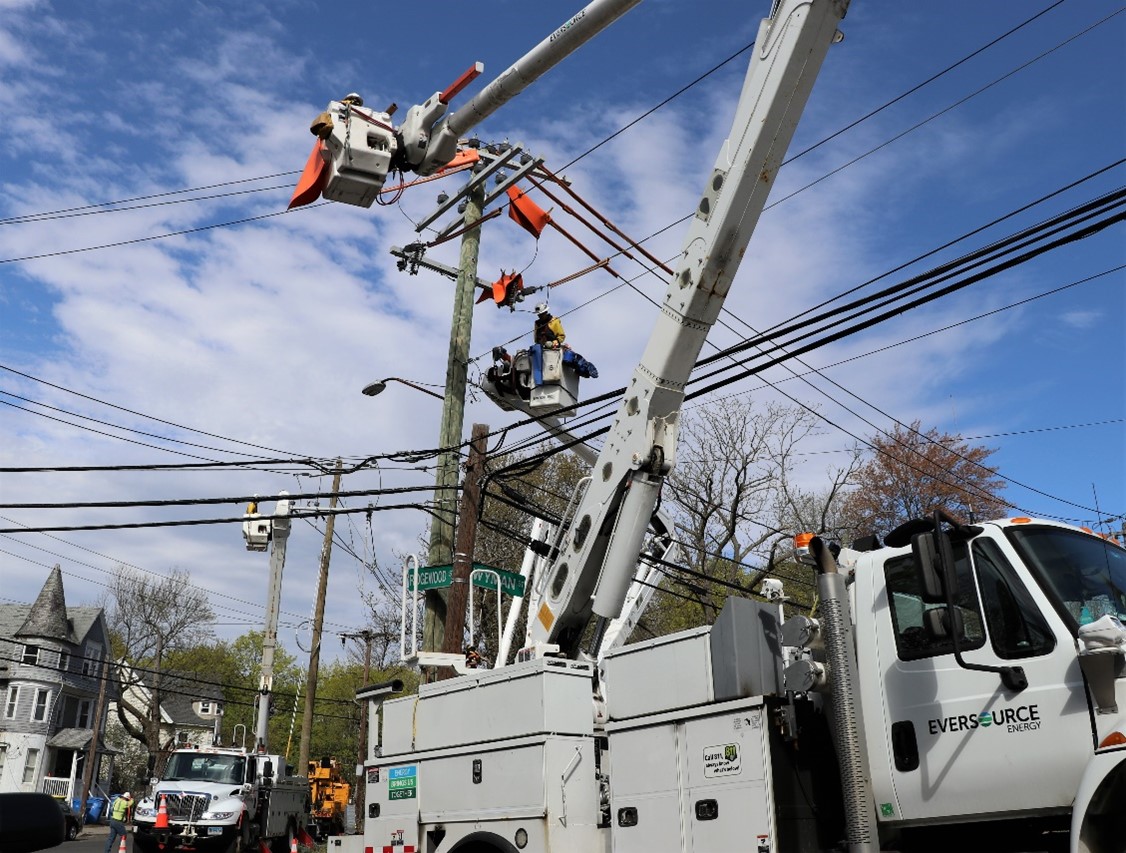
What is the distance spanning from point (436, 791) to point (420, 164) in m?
5.01

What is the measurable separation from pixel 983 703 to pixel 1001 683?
0.15 meters

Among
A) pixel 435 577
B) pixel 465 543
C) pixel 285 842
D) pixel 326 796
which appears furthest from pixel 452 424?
pixel 326 796

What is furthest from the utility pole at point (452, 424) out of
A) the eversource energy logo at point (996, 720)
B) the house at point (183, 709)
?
the house at point (183, 709)

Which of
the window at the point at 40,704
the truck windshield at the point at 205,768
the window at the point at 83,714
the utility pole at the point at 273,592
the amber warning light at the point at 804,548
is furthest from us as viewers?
the window at the point at 83,714

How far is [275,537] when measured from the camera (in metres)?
26.5

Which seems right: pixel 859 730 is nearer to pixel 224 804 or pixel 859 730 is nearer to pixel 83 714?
pixel 224 804

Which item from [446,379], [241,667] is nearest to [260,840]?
[446,379]

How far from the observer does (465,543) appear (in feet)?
44.4

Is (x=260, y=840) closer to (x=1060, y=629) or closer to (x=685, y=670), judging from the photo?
(x=685, y=670)

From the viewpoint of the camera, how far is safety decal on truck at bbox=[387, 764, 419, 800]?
8.18 m

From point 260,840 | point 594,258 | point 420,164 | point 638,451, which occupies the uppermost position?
point 594,258

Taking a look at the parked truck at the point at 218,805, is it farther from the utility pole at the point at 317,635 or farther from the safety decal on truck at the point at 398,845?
the safety decal on truck at the point at 398,845

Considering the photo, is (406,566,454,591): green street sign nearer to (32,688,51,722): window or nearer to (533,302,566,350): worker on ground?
(533,302,566,350): worker on ground

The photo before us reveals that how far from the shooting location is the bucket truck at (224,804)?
1925 centimetres
